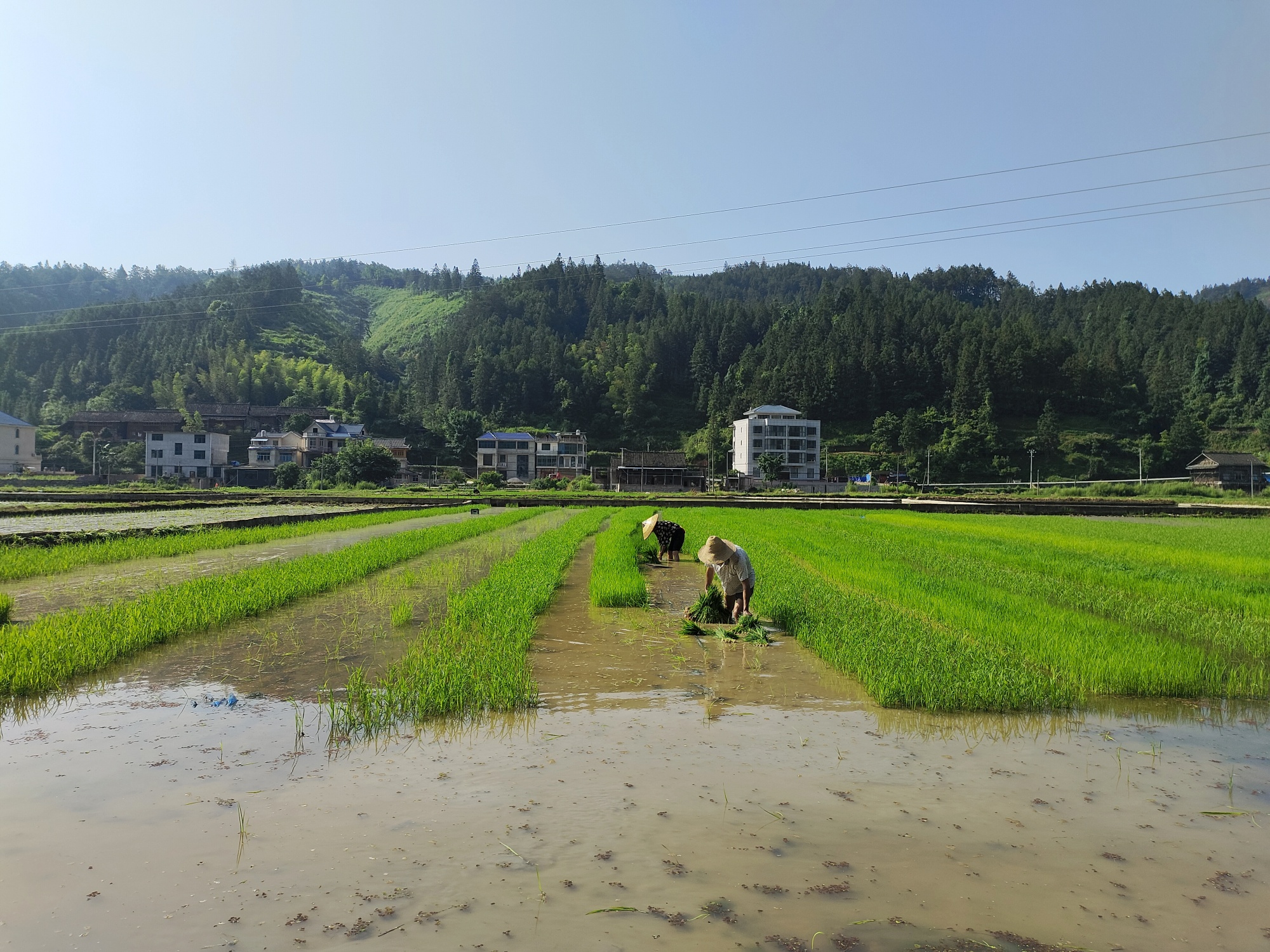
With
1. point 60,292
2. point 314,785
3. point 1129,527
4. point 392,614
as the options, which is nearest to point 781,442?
point 1129,527

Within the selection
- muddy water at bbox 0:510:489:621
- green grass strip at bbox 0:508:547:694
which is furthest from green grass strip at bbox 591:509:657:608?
muddy water at bbox 0:510:489:621

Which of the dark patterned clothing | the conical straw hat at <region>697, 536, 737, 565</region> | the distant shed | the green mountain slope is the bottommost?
the dark patterned clothing

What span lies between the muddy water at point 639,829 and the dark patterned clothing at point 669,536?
9089 mm

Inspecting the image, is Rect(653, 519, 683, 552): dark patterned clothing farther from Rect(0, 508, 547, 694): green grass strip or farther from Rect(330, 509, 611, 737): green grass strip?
Rect(330, 509, 611, 737): green grass strip

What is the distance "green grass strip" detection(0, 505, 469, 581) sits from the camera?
11.7 metres

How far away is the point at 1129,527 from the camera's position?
2309 cm

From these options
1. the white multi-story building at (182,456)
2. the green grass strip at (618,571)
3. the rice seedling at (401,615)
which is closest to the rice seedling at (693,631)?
the green grass strip at (618,571)

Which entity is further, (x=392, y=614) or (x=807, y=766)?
(x=392, y=614)

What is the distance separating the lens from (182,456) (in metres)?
61.4

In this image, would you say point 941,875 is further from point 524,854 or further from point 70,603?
point 70,603

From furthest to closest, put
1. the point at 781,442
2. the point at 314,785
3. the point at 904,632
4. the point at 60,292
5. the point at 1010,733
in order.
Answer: the point at 60,292, the point at 781,442, the point at 904,632, the point at 1010,733, the point at 314,785

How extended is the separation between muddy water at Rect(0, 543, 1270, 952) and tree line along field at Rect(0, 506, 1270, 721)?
1.28 feet

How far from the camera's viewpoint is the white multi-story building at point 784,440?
7056cm

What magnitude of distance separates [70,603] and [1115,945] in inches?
405
